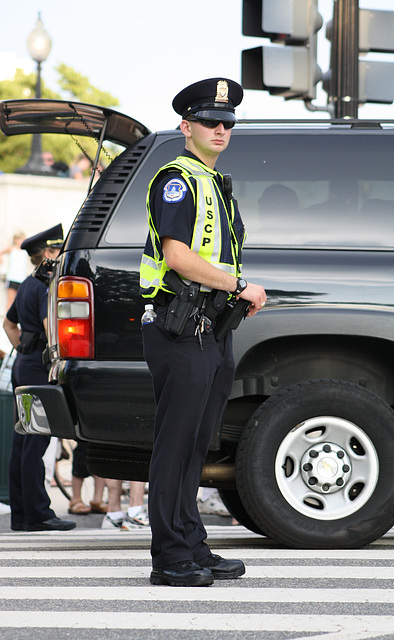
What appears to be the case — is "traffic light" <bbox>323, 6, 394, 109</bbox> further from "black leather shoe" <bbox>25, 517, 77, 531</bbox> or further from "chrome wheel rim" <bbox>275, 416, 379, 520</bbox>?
"chrome wheel rim" <bbox>275, 416, 379, 520</bbox>

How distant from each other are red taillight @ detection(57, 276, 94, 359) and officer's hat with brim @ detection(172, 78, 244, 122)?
109cm

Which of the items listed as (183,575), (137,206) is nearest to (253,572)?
(183,575)

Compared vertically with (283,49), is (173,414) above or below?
below

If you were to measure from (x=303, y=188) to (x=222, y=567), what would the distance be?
6.49 ft

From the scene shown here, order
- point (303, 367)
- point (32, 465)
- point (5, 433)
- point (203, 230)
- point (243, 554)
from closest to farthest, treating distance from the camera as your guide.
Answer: point (203, 230) < point (243, 554) < point (303, 367) < point (32, 465) < point (5, 433)

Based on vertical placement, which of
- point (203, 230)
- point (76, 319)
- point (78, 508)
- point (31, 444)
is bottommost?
point (78, 508)

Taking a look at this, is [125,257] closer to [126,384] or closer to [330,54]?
[126,384]

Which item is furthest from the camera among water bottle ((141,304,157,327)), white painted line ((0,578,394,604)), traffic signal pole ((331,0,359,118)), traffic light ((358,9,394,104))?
traffic light ((358,9,394,104))

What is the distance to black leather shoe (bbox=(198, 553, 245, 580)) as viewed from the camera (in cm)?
445

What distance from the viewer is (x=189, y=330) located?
4328 millimetres

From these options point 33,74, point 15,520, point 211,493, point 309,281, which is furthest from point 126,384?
point 33,74

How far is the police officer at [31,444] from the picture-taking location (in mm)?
7762

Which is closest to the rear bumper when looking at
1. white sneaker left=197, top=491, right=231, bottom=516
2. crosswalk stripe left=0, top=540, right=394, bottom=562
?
crosswalk stripe left=0, top=540, right=394, bottom=562

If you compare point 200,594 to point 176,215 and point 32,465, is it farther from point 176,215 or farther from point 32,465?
point 32,465
